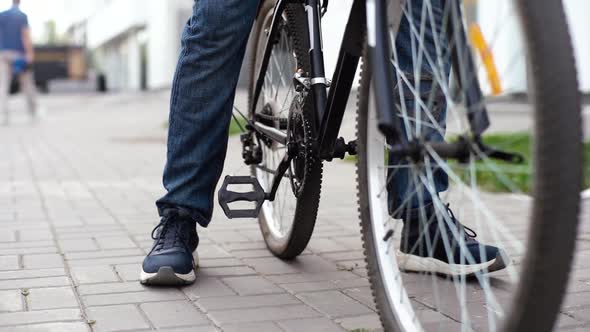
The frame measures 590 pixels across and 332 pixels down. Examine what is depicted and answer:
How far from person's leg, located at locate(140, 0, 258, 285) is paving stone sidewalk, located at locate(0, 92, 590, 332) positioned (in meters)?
0.12

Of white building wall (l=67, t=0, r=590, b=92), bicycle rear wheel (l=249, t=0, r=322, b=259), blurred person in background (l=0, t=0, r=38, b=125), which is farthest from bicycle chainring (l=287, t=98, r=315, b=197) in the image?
blurred person in background (l=0, t=0, r=38, b=125)

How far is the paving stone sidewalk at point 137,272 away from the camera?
91.6 inches

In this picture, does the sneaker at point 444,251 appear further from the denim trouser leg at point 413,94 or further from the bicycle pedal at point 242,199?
the bicycle pedal at point 242,199

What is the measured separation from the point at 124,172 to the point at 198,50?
11.7 ft

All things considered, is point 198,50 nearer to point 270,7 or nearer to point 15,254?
point 270,7

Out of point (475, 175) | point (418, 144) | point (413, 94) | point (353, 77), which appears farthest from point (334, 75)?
point (475, 175)

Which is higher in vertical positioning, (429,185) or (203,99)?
(203,99)

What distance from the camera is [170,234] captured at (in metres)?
2.75

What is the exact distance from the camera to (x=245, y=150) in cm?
319

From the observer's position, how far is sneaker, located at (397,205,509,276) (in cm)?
208

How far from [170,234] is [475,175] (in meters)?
1.30

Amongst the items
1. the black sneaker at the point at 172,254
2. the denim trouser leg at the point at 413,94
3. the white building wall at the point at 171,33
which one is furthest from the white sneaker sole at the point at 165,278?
the white building wall at the point at 171,33

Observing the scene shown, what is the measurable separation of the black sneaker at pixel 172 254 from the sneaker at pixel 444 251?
665mm

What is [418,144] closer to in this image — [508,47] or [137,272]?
[508,47]
